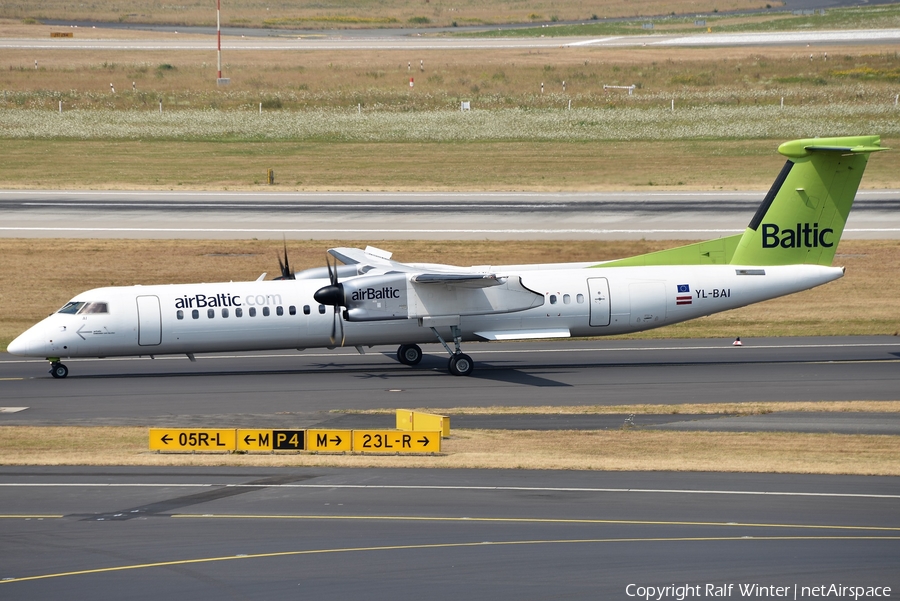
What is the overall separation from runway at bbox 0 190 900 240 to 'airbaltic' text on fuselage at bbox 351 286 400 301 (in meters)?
18.1

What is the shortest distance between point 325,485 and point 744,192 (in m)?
43.1

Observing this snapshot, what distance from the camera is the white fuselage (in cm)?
2966

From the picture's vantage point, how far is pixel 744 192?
5731 centimetres

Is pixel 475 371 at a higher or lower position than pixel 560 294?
lower

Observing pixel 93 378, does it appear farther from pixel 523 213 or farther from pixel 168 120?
pixel 168 120

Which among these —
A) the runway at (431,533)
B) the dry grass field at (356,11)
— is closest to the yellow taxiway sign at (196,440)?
the runway at (431,533)

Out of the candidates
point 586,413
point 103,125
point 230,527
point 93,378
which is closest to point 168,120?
point 103,125

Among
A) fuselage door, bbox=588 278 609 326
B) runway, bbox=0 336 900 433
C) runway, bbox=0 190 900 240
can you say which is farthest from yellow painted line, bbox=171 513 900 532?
runway, bbox=0 190 900 240

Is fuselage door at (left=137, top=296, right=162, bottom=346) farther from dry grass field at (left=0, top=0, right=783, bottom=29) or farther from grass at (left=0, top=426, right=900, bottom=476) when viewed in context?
dry grass field at (left=0, top=0, right=783, bottom=29)

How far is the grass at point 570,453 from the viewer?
20.8 meters

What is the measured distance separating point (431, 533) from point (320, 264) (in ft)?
95.0

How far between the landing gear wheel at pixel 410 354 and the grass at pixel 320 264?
897cm

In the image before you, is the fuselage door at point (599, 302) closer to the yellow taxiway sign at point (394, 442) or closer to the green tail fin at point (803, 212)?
the green tail fin at point (803, 212)

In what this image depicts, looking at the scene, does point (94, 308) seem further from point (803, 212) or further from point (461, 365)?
point (803, 212)
